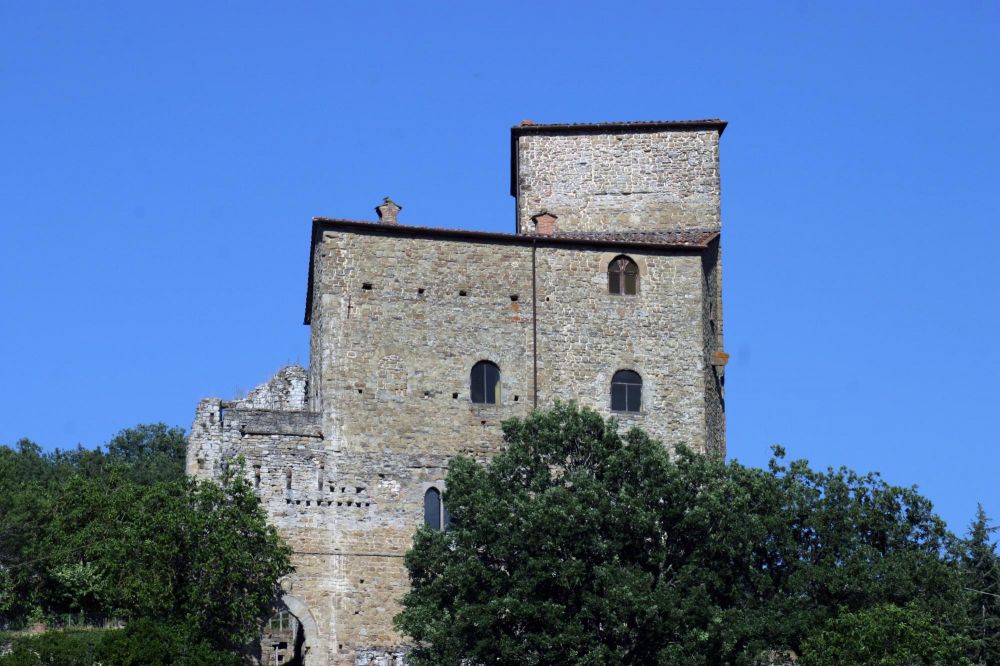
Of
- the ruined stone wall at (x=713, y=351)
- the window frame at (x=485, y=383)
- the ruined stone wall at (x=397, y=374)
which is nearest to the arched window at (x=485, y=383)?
the window frame at (x=485, y=383)

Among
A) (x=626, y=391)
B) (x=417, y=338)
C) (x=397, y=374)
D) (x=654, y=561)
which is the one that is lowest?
(x=654, y=561)

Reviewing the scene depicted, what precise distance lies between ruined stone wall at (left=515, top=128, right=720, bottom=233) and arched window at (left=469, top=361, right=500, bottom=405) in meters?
5.81

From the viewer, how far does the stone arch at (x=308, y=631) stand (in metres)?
39.5

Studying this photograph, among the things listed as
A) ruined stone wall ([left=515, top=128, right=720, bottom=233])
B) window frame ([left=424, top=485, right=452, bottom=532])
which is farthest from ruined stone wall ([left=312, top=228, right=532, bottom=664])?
ruined stone wall ([left=515, top=128, right=720, bottom=233])

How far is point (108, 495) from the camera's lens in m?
43.5

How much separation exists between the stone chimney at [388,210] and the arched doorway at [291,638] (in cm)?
1037

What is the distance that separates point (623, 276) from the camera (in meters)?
44.0

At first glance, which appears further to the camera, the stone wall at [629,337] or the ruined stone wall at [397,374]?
the stone wall at [629,337]

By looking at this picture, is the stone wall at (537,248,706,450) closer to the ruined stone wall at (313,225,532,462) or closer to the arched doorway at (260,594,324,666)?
the ruined stone wall at (313,225,532,462)

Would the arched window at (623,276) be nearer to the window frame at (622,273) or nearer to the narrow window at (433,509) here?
the window frame at (622,273)

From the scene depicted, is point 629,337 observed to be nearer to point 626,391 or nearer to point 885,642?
point 626,391

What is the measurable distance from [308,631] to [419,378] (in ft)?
22.2

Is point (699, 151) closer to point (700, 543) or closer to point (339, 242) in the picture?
point (339, 242)

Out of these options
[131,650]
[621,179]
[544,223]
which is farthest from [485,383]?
[131,650]
